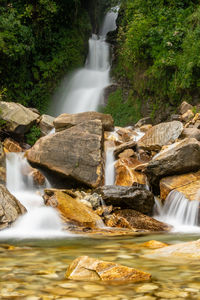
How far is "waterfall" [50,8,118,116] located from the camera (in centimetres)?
1538

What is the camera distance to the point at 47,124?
11.6 m

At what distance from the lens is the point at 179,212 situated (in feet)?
23.0

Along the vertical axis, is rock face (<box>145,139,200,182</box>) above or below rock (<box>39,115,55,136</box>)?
below

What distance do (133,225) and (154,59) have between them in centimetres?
923

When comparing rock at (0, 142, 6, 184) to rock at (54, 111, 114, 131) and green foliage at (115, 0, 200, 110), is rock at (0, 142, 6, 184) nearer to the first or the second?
rock at (54, 111, 114, 131)

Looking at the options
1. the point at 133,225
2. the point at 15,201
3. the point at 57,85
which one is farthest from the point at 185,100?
the point at 15,201

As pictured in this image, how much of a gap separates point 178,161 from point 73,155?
2.79 metres

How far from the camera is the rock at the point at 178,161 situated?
303 inches

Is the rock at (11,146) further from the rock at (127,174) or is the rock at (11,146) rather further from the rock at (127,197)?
the rock at (127,197)

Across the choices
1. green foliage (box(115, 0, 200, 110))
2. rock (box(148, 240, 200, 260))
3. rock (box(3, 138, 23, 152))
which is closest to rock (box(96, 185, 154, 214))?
rock (box(148, 240, 200, 260))

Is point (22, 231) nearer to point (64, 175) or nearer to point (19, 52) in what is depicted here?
point (64, 175)

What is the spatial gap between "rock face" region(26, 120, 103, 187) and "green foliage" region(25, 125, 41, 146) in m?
2.18

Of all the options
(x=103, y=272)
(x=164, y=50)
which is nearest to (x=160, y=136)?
(x=164, y=50)

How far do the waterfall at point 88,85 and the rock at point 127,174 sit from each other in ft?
21.6
